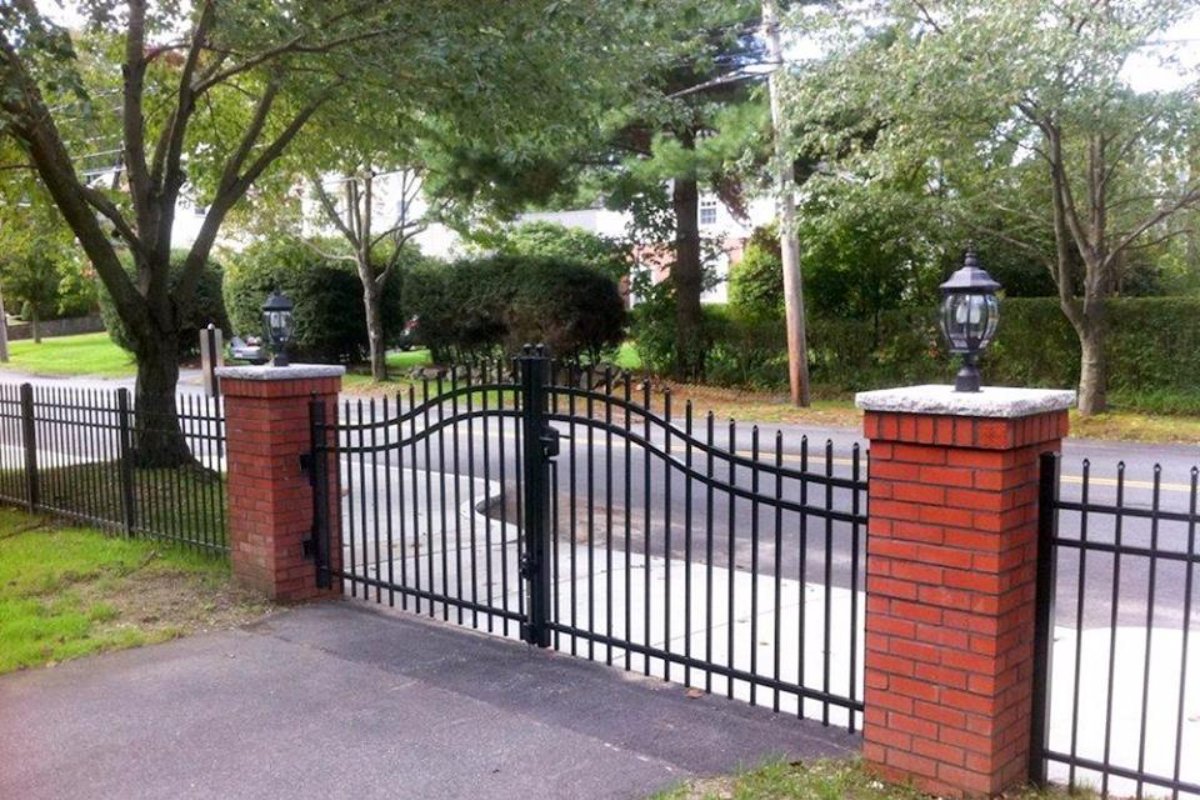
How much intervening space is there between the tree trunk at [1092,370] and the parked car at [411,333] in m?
14.7

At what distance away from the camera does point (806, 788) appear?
12.6 feet

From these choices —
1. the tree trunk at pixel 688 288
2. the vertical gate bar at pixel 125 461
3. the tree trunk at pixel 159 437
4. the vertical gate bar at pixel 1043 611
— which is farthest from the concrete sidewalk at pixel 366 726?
the tree trunk at pixel 688 288

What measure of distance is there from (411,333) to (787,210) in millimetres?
12240

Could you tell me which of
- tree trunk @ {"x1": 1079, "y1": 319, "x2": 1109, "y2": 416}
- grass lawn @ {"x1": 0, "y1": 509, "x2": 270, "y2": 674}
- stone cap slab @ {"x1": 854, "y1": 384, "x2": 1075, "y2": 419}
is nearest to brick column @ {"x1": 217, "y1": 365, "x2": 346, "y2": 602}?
grass lawn @ {"x1": 0, "y1": 509, "x2": 270, "y2": 674}

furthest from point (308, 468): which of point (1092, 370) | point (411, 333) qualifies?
point (411, 333)

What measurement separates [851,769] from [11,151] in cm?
1147

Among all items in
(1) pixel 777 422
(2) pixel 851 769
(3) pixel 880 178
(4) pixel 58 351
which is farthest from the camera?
(4) pixel 58 351

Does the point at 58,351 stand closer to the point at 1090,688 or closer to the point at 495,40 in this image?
the point at 495,40

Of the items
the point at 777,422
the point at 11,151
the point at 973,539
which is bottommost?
the point at 777,422

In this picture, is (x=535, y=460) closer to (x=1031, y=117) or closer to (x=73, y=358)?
(x=1031, y=117)

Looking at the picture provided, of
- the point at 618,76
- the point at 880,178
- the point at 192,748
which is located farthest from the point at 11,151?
the point at 880,178

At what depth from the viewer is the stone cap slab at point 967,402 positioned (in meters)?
3.57

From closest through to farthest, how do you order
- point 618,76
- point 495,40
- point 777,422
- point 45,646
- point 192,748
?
1. point 192,748
2. point 45,646
3. point 495,40
4. point 618,76
5. point 777,422

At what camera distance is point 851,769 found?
13.1 ft
